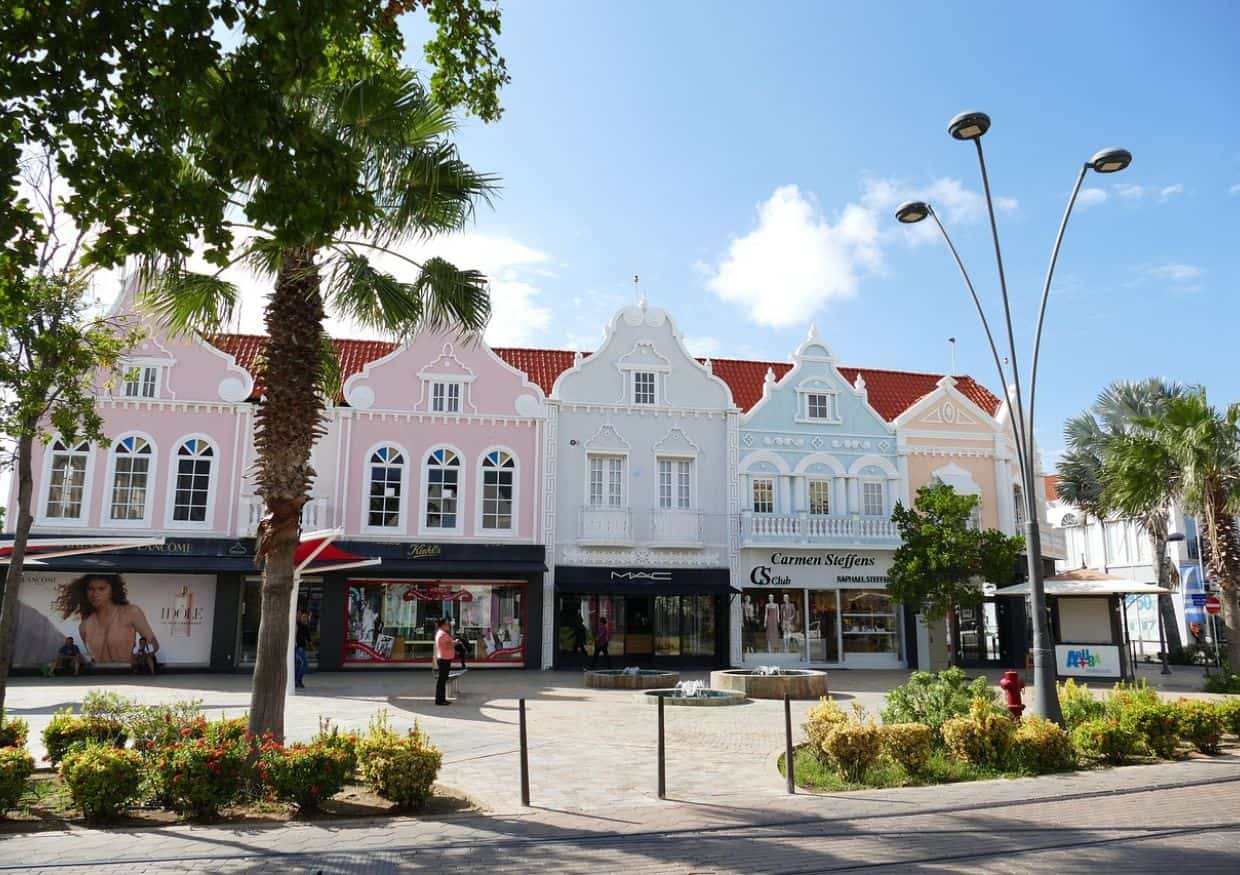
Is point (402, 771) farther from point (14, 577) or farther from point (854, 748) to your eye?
point (14, 577)

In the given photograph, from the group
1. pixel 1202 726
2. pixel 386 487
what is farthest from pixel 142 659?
pixel 1202 726

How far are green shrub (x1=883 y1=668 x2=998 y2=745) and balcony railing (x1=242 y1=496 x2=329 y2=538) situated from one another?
17302 mm

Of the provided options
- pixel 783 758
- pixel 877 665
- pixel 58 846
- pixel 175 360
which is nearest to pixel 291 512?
pixel 58 846

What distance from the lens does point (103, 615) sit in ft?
80.9

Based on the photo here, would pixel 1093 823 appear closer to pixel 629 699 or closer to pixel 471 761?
pixel 471 761

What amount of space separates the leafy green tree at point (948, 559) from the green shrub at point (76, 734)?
18.7m

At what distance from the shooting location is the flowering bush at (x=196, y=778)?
28.2ft

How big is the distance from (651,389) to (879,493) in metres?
8.15

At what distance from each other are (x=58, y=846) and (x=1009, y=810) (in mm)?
8834

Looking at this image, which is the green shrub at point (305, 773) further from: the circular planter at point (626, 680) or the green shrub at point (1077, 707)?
the circular planter at point (626, 680)

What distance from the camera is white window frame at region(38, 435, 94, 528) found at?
2441cm

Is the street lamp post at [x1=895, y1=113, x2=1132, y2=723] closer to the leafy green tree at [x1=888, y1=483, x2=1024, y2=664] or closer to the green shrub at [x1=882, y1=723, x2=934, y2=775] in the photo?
the green shrub at [x1=882, y1=723, x2=934, y2=775]

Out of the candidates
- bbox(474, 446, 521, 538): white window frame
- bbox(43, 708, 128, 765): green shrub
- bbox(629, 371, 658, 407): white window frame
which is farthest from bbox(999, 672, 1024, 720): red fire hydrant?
bbox(629, 371, 658, 407): white window frame

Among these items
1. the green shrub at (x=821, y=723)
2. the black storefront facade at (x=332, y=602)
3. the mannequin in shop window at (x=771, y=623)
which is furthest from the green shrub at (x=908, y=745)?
the mannequin in shop window at (x=771, y=623)
